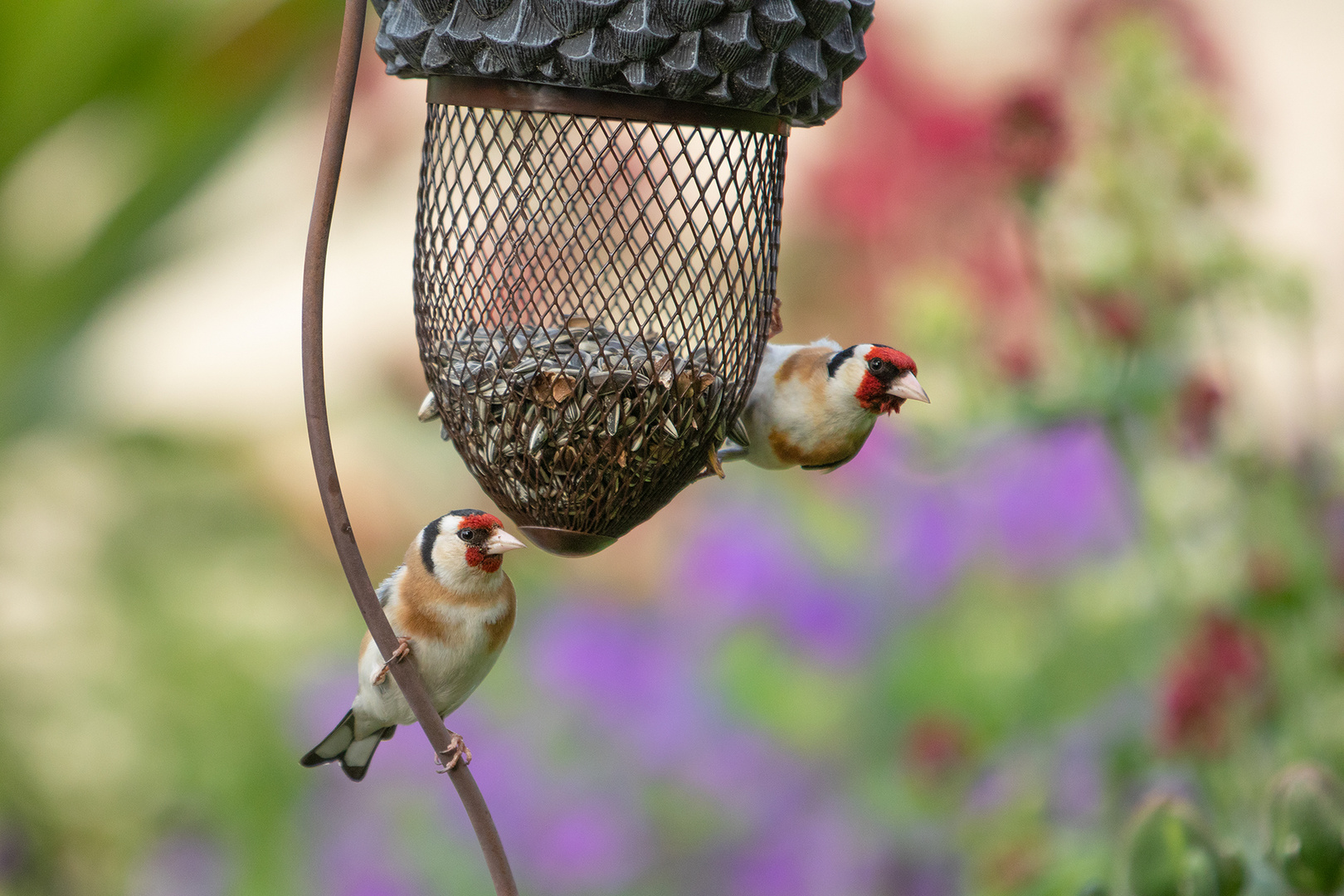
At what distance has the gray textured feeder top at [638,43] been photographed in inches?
36.6

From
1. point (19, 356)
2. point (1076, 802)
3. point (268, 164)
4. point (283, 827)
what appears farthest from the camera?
point (268, 164)

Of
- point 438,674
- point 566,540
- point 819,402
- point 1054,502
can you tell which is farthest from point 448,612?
point 1054,502

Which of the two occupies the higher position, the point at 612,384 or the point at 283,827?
the point at 612,384

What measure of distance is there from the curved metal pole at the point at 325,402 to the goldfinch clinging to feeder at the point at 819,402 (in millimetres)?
376

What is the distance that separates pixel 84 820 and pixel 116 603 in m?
0.50

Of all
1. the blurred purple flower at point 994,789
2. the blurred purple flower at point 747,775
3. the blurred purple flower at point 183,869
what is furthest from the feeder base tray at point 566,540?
the blurred purple flower at point 183,869

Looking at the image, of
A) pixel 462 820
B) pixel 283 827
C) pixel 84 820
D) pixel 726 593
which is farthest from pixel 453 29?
pixel 84 820

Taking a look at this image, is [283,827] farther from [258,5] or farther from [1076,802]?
[258,5]

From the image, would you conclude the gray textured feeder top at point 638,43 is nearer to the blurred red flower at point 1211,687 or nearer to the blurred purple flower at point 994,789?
the blurred red flower at point 1211,687

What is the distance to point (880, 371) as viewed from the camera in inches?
43.4

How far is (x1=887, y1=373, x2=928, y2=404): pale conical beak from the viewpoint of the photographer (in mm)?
1085

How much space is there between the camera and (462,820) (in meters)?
2.43

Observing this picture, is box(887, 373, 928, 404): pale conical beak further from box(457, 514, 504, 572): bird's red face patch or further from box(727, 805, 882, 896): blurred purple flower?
box(727, 805, 882, 896): blurred purple flower

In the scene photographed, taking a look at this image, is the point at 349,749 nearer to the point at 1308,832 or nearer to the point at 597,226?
the point at 597,226
